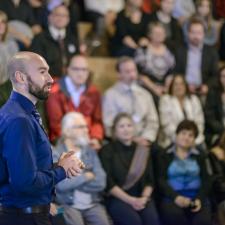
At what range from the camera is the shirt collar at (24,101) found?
2.52 meters

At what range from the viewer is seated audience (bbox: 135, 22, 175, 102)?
551 centimetres

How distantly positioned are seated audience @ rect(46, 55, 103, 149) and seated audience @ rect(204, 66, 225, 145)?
98 cm

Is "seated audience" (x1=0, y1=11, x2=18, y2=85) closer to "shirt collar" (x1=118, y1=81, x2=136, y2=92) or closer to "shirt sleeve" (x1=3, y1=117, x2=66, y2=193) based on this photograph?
"shirt collar" (x1=118, y1=81, x2=136, y2=92)

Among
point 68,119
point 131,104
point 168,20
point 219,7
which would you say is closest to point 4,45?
point 68,119

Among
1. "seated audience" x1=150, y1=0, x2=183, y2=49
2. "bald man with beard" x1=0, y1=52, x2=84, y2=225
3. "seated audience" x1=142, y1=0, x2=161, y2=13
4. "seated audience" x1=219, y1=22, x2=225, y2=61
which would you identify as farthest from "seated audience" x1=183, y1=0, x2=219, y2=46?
"bald man with beard" x1=0, y1=52, x2=84, y2=225

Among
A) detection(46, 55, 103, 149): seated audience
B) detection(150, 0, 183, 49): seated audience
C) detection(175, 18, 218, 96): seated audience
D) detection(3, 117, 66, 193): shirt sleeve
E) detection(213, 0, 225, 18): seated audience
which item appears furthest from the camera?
detection(213, 0, 225, 18): seated audience

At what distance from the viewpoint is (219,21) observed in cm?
702

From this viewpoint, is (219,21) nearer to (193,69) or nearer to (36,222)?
(193,69)

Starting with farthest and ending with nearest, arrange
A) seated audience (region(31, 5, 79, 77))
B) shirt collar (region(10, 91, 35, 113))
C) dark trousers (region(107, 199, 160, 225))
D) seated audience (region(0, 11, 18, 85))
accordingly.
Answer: seated audience (region(31, 5, 79, 77)) → seated audience (region(0, 11, 18, 85)) → dark trousers (region(107, 199, 160, 225)) → shirt collar (region(10, 91, 35, 113))

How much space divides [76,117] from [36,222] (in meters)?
1.80

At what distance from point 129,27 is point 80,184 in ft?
7.71

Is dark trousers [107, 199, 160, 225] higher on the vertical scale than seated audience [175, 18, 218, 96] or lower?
lower

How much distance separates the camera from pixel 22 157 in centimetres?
239

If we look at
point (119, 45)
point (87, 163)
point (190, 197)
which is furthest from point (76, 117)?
point (119, 45)
